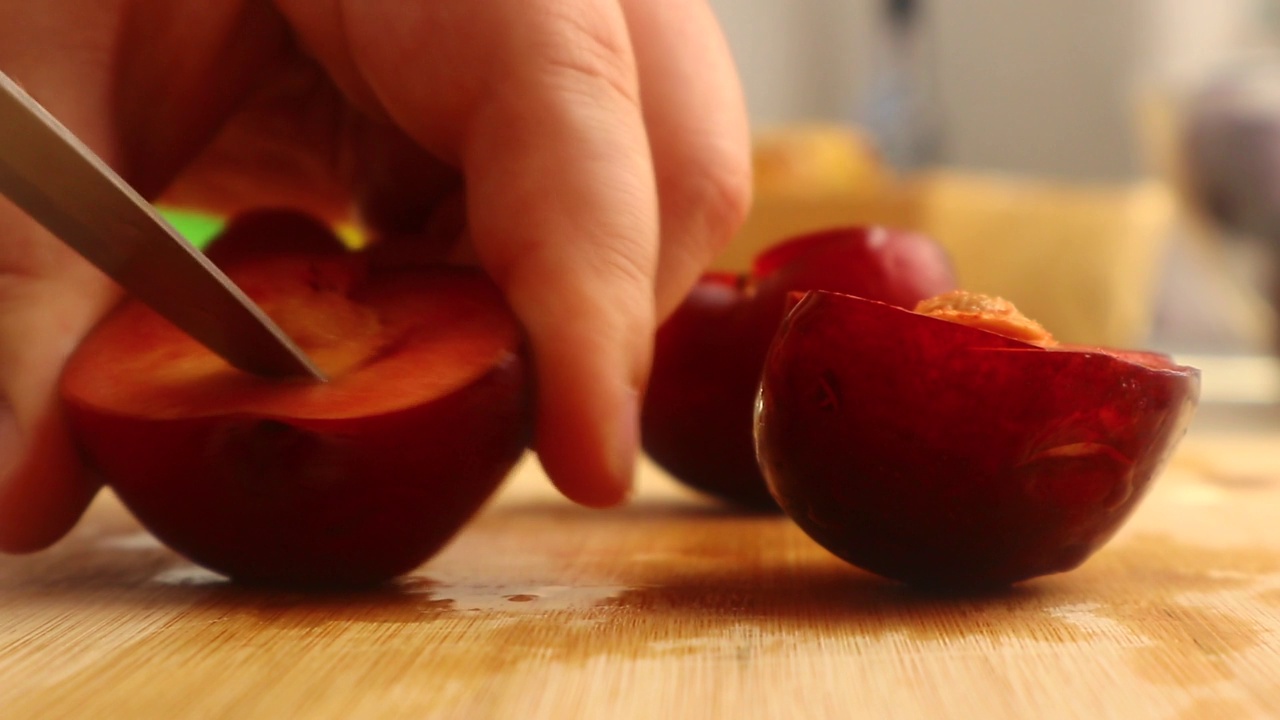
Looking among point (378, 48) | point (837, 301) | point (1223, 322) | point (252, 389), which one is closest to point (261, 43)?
point (378, 48)

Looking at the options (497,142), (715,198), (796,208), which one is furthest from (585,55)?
(796,208)

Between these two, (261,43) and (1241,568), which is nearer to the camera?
(1241,568)

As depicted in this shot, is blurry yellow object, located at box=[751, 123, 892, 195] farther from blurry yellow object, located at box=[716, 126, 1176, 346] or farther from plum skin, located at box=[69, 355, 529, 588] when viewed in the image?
plum skin, located at box=[69, 355, 529, 588]

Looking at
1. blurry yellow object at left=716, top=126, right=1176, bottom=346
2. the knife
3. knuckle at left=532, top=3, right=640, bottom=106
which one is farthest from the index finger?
blurry yellow object at left=716, top=126, right=1176, bottom=346

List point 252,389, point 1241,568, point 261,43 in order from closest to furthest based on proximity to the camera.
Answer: point 252,389
point 1241,568
point 261,43

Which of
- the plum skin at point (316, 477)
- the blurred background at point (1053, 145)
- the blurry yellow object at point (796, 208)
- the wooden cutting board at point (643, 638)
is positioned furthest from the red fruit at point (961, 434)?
the blurred background at point (1053, 145)

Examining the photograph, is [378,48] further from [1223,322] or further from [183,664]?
[1223,322]

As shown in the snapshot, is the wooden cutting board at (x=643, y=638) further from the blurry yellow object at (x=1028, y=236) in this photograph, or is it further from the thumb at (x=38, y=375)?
the blurry yellow object at (x=1028, y=236)
